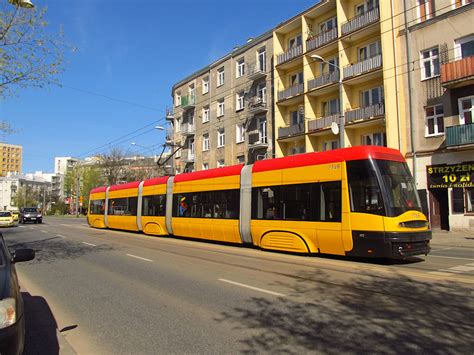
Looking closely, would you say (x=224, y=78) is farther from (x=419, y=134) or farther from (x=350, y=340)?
(x=350, y=340)

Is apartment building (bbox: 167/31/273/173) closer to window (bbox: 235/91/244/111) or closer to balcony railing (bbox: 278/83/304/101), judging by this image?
window (bbox: 235/91/244/111)

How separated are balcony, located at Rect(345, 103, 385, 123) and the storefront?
4443 mm

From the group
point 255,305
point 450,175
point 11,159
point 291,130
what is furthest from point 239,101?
point 11,159

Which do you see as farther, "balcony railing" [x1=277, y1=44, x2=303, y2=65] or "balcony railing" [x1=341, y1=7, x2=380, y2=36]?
"balcony railing" [x1=277, y1=44, x2=303, y2=65]

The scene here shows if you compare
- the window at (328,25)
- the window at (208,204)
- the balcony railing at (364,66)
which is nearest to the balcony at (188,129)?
the window at (328,25)

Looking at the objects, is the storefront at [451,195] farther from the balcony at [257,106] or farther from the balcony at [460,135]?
the balcony at [257,106]

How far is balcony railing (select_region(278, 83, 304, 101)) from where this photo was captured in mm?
31312

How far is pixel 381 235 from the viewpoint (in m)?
10.5

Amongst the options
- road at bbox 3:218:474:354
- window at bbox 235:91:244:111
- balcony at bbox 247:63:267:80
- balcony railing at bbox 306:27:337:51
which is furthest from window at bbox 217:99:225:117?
road at bbox 3:218:474:354

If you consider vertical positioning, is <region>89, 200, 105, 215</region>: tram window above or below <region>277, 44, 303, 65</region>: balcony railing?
below

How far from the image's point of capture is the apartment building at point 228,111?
35.1 metres

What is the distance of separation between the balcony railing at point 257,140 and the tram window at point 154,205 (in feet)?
44.8

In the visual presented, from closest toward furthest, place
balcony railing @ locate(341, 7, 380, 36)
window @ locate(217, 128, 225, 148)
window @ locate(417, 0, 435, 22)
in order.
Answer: window @ locate(417, 0, 435, 22), balcony railing @ locate(341, 7, 380, 36), window @ locate(217, 128, 225, 148)

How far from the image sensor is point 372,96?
27.3 m
